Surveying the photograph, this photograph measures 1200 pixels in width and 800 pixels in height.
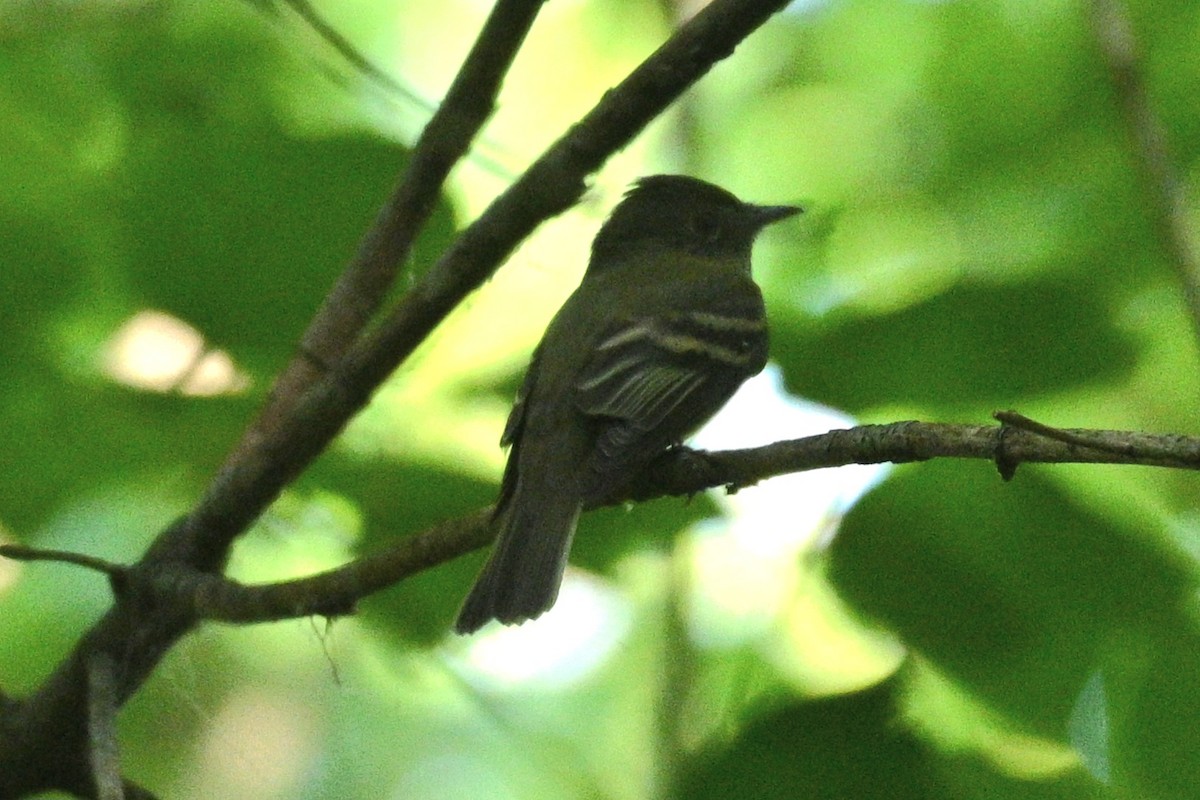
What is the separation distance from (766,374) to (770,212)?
890mm

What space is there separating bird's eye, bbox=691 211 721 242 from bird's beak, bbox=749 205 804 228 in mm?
416

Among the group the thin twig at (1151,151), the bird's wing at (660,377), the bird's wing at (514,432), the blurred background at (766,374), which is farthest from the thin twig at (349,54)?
the thin twig at (1151,151)

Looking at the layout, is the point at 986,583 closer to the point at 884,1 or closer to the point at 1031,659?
the point at 1031,659

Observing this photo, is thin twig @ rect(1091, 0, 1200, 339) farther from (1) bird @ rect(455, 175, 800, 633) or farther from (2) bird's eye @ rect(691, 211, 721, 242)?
(2) bird's eye @ rect(691, 211, 721, 242)

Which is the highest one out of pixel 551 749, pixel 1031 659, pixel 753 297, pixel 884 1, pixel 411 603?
pixel 884 1

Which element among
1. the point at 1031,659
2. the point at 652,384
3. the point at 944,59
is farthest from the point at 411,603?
the point at 944,59

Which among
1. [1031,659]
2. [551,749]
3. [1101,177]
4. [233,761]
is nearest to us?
[1031,659]

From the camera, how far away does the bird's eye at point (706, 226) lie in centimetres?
354

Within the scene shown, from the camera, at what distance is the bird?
2.11m

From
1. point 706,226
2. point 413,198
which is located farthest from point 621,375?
point 706,226

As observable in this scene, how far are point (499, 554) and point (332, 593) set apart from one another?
0.31 metres

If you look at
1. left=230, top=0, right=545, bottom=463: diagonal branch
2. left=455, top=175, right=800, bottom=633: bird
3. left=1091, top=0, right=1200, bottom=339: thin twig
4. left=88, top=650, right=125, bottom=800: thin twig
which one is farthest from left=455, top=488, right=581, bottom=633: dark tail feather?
left=1091, top=0, right=1200, bottom=339: thin twig

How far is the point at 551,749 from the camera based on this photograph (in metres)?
2.27

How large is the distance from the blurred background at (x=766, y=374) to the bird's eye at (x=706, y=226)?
79 centimetres
